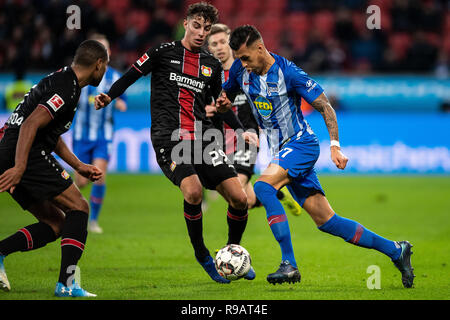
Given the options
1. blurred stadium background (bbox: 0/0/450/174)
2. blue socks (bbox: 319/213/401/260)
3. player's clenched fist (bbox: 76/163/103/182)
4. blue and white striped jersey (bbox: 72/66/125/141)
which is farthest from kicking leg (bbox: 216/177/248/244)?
blurred stadium background (bbox: 0/0/450/174)

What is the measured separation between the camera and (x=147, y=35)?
766 inches

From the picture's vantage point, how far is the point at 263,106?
628cm

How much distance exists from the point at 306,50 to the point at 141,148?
557cm

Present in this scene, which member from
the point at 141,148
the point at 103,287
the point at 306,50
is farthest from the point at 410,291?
the point at 306,50

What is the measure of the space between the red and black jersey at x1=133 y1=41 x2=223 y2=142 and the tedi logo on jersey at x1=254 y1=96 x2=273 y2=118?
65 cm

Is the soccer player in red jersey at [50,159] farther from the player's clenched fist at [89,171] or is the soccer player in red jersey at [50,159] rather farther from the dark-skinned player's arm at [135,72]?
the dark-skinned player's arm at [135,72]

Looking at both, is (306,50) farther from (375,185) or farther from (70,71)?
(70,71)

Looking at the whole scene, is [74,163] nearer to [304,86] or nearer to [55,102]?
[55,102]

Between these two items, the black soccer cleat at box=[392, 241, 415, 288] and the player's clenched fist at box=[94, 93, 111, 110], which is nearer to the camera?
the black soccer cleat at box=[392, 241, 415, 288]

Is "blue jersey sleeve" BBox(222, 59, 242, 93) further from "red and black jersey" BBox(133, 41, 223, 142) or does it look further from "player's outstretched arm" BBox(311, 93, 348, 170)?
"player's outstretched arm" BBox(311, 93, 348, 170)

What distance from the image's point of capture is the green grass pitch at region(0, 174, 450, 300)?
5754 mm

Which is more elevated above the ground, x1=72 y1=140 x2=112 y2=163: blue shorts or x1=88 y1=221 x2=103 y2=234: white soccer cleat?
x1=72 y1=140 x2=112 y2=163: blue shorts

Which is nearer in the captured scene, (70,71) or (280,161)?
(70,71)

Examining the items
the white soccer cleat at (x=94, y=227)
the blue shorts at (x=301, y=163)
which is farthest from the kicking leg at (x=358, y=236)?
the white soccer cleat at (x=94, y=227)
